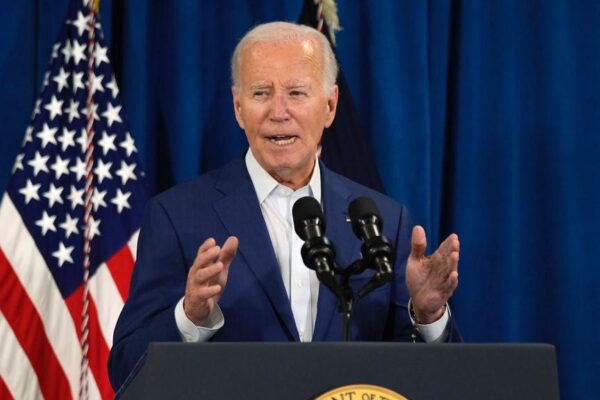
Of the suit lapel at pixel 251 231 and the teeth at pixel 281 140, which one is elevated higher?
the teeth at pixel 281 140

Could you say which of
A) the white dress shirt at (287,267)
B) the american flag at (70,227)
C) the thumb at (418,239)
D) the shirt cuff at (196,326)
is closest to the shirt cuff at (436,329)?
the white dress shirt at (287,267)

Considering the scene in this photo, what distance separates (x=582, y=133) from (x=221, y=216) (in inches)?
78.8

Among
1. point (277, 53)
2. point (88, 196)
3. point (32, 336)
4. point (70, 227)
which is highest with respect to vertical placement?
point (277, 53)

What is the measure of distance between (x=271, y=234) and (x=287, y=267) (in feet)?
0.39

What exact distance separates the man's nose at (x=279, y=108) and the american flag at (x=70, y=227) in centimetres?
105

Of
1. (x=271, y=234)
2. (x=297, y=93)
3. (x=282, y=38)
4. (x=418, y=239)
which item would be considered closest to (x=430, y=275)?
(x=418, y=239)

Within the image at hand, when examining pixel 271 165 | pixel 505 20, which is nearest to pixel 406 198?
pixel 505 20

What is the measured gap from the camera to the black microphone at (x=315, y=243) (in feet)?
6.26

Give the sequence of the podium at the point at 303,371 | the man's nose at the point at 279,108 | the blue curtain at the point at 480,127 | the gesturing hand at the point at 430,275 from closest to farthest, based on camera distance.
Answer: the podium at the point at 303,371
the gesturing hand at the point at 430,275
the man's nose at the point at 279,108
the blue curtain at the point at 480,127

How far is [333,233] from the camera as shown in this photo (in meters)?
2.70

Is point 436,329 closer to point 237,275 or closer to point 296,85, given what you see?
point 237,275

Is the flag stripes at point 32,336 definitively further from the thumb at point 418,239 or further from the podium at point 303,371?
the podium at point 303,371

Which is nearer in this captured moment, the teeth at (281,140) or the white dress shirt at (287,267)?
the white dress shirt at (287,267)

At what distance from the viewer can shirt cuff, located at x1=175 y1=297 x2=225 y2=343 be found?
2205mm
